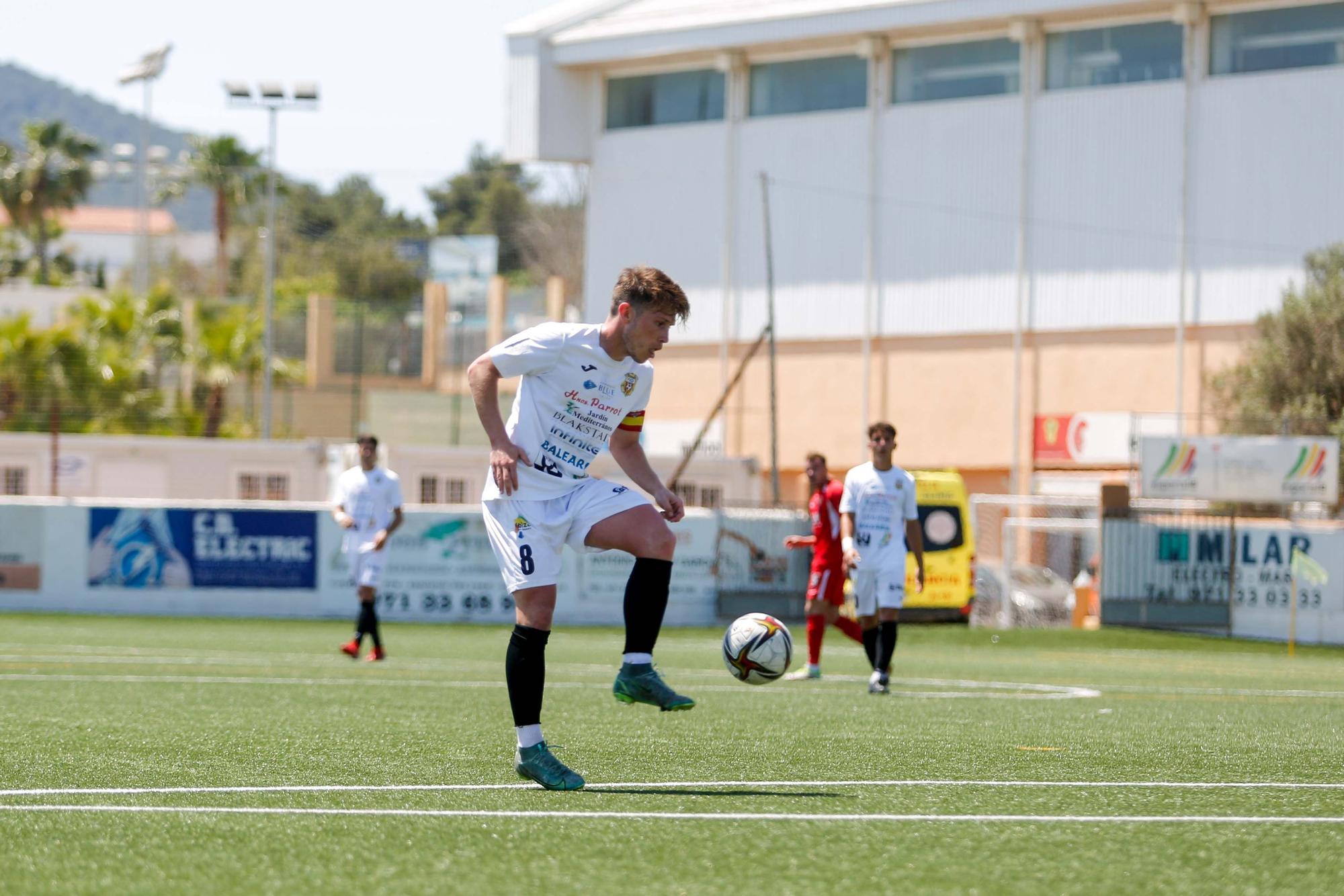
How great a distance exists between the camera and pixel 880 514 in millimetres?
15023

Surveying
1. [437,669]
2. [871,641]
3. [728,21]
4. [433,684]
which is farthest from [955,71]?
[433,684]

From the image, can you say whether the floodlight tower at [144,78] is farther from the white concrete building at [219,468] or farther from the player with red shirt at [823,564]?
the player with red shirt at [823,564]

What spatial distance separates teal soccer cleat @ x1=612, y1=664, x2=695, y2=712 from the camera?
292 inches

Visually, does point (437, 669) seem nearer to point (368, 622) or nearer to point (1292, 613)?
point (368, 622)

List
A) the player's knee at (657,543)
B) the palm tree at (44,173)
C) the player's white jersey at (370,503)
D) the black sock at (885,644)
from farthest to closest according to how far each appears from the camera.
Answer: the palm tree at (44,173) < the player's white jersey at (370,503) < the black sock at (885,644) < the player's knee at (657,543)

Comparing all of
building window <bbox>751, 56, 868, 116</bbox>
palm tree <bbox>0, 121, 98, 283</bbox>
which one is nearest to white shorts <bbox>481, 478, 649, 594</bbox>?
building window <bbox>751, 56, 868, 116</bbox>

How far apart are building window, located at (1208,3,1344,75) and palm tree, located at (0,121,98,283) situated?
2128 inches

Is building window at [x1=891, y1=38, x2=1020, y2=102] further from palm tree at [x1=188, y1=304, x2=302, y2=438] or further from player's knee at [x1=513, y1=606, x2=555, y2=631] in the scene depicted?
player's knee at [x1=513, y1=606, x2=555, y2=631]

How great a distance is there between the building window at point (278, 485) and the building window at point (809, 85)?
1667 centimetres

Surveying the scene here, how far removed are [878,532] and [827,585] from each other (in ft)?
7.44

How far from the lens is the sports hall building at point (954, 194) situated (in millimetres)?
46594

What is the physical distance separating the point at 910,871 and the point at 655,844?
83 cm

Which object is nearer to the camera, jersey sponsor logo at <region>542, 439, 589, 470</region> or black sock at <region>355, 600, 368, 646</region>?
jersey sponsor logo at <region>542, 439, 589, 470</region>

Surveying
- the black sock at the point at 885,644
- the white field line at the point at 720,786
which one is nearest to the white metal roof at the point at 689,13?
the black sock at the point at 885,644
